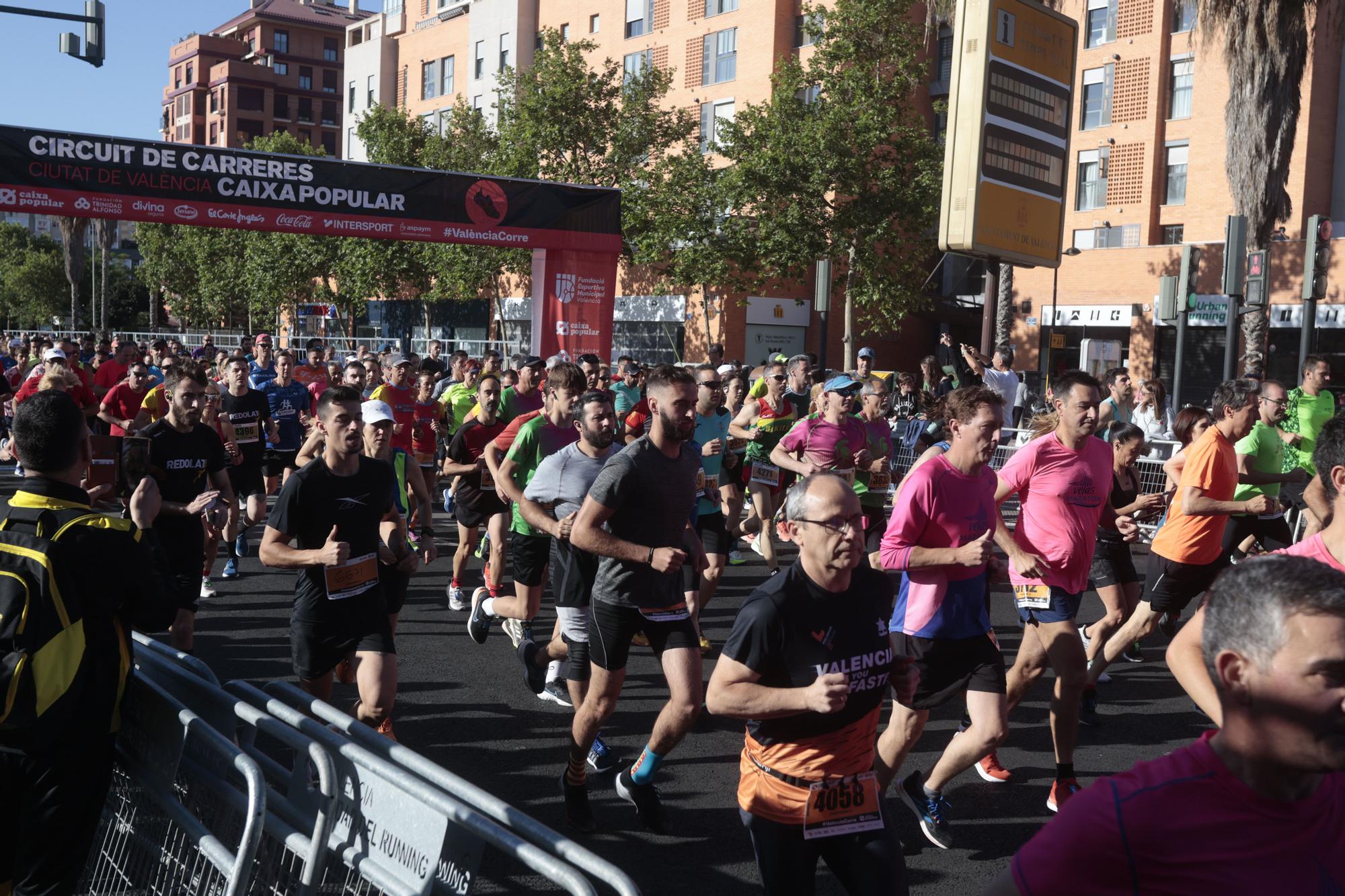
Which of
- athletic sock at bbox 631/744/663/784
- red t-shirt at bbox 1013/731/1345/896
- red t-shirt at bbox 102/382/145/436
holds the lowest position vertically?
athletic sock at bbox 631/744/663/784

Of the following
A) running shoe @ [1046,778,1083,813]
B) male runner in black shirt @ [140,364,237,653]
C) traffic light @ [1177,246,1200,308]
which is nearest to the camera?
running shoe @ [1046,778,1083,813]

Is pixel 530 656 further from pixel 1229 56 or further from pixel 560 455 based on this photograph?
pixel 1229 56

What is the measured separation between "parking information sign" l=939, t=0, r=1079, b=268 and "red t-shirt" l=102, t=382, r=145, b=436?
779 centimetres

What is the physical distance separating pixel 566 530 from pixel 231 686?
2255 millimetres

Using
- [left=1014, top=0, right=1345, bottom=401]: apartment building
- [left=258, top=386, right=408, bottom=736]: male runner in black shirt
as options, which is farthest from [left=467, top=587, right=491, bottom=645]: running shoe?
[left=1014, top=0, right=1345, bottom=401]: apartment building

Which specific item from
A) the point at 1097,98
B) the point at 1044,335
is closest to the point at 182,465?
the point at 1044,335

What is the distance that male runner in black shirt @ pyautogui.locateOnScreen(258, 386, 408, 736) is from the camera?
17.1 ft

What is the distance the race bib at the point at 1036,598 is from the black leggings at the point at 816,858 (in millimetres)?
2377

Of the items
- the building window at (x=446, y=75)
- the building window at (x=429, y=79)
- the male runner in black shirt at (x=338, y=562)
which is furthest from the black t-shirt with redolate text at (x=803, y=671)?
the building window at (x=429, y=79)

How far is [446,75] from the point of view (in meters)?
59.2

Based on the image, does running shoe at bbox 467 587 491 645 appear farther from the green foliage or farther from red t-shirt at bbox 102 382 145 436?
the green foliage

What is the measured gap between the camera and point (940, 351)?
144ft

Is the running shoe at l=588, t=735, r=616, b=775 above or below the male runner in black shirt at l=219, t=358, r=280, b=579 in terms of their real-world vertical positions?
below

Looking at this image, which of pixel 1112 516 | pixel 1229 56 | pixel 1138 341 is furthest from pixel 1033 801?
pixel 1138 341
